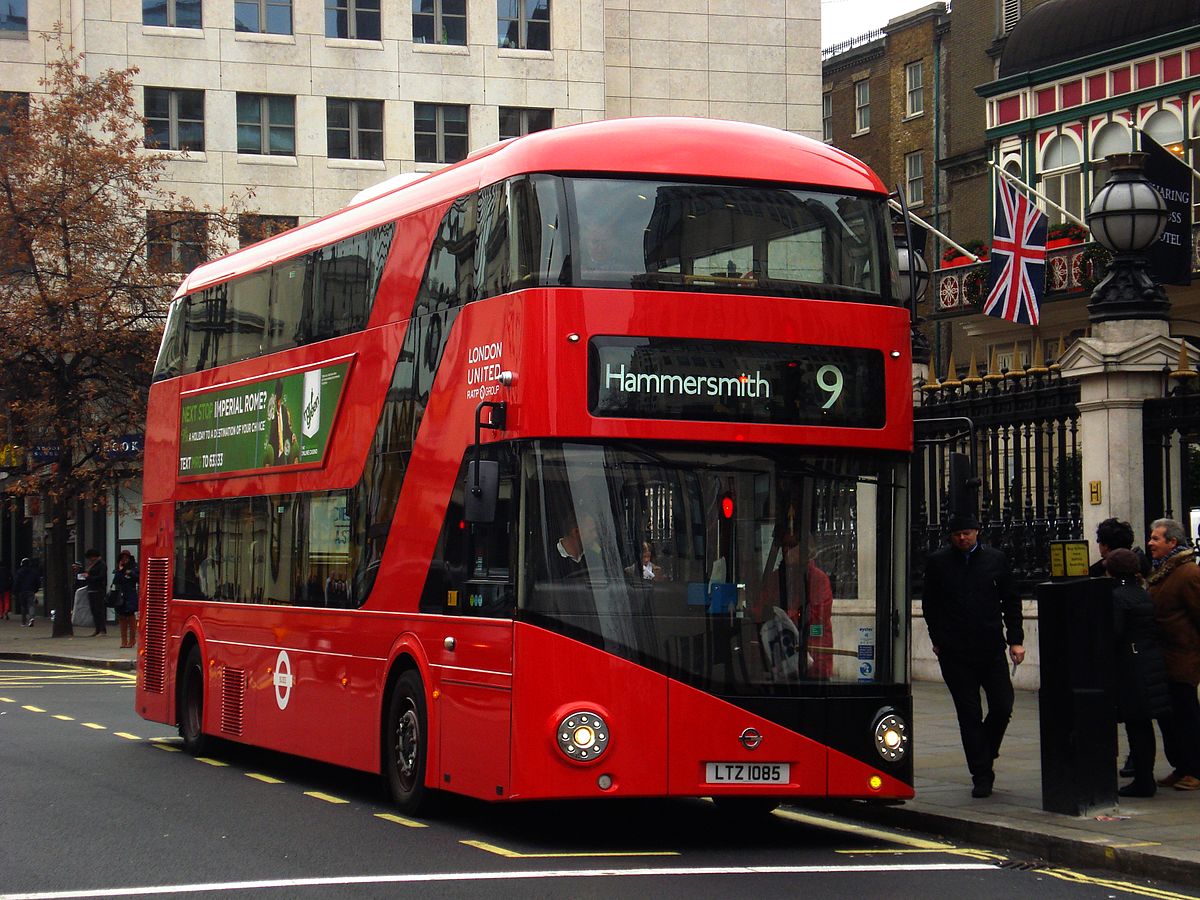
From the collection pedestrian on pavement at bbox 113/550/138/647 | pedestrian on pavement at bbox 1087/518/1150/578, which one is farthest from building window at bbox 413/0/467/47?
pedestrian on pavement at bbox 1087/518/1150/578

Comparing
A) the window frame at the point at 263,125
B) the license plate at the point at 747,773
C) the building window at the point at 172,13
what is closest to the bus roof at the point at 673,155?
the license plate at the point at 747,773

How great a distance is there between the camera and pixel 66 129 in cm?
3919

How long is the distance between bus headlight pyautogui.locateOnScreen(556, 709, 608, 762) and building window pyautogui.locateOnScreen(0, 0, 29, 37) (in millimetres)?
45944

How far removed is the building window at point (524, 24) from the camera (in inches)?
2184

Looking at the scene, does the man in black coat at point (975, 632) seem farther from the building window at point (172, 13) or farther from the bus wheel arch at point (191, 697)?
the building window at point (172, 13)

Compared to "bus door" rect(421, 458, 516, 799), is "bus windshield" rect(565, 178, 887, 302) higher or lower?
higher

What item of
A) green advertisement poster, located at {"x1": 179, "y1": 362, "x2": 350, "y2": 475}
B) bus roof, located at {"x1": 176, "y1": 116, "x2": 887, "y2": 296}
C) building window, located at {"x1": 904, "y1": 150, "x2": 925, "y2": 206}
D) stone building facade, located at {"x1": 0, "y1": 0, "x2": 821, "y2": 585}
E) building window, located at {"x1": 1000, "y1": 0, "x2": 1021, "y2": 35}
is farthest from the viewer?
building window, located at {"x1": 904, "y1": 150, "x2": 925, "y2": 206}

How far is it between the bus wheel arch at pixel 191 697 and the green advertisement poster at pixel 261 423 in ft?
5.53

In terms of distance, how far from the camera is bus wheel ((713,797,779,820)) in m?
12.8

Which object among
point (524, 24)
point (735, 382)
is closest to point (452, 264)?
point (735, 382)

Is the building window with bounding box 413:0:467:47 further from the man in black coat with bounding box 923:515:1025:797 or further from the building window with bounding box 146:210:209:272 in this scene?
the man in black coat with bounding box 923:515:1025:797

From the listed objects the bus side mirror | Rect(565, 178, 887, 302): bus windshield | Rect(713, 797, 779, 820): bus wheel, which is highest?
Rect(565, 178, 887, 302): bus windshield

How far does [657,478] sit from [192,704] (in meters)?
8.21

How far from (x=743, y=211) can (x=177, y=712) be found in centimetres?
901
